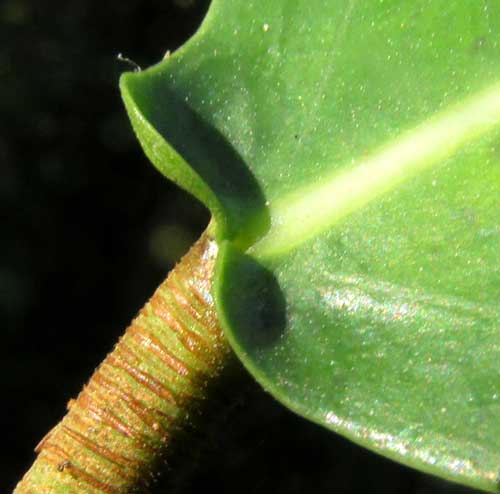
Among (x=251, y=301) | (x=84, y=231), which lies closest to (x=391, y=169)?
(x=251, y=301)

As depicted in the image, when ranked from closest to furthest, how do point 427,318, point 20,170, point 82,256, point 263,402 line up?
point 427,318, point 263,402, point 20,170, point 82,256

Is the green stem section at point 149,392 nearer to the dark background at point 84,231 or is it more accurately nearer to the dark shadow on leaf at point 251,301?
the dark shadow on leaf at point 251,301

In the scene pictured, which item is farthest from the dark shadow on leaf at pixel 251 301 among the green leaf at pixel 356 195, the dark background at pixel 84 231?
the dark background at pixel 84 231

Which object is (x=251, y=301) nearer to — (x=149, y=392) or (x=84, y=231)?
(x=149, y=392)

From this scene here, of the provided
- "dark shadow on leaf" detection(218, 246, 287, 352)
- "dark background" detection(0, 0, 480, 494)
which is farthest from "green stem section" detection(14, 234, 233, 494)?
"dark background" detection(0, 0, 480, 494)

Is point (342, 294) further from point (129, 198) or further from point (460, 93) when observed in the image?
point (129, 198)

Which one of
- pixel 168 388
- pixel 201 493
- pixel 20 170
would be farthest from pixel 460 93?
pixel 20 170
